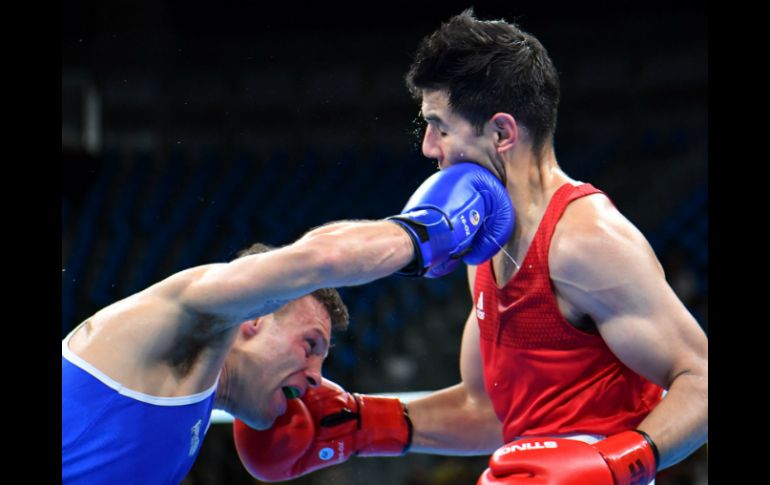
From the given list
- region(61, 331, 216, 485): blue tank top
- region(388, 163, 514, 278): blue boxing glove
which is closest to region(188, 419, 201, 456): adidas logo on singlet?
region(61, 331, 216, 485): blue tank top

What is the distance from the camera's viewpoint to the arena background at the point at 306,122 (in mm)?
6629

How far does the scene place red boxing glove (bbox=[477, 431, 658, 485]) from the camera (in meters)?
1.86

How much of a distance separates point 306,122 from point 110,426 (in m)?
6.20

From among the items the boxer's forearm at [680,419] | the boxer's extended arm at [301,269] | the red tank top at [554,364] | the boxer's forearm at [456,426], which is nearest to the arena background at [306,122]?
the boxer's forearm at [456,426]

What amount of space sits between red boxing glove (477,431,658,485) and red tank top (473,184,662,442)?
1.01ft

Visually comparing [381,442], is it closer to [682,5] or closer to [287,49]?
[287,49]

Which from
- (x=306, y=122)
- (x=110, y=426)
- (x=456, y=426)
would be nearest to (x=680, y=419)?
(x=456, y=426)

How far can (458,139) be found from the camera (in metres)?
2.39

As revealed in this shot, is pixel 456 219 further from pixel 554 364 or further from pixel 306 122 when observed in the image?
pixel 306 122

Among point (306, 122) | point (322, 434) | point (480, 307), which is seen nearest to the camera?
point (480, 307)

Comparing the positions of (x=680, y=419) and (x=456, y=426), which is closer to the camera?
(x=680, y=419)

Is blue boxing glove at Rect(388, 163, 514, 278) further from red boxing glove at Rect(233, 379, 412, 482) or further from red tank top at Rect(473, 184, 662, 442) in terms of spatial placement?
red boxing glove at Rect(233, 379, 412, 482)

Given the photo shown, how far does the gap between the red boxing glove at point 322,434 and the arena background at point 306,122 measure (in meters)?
3.55
